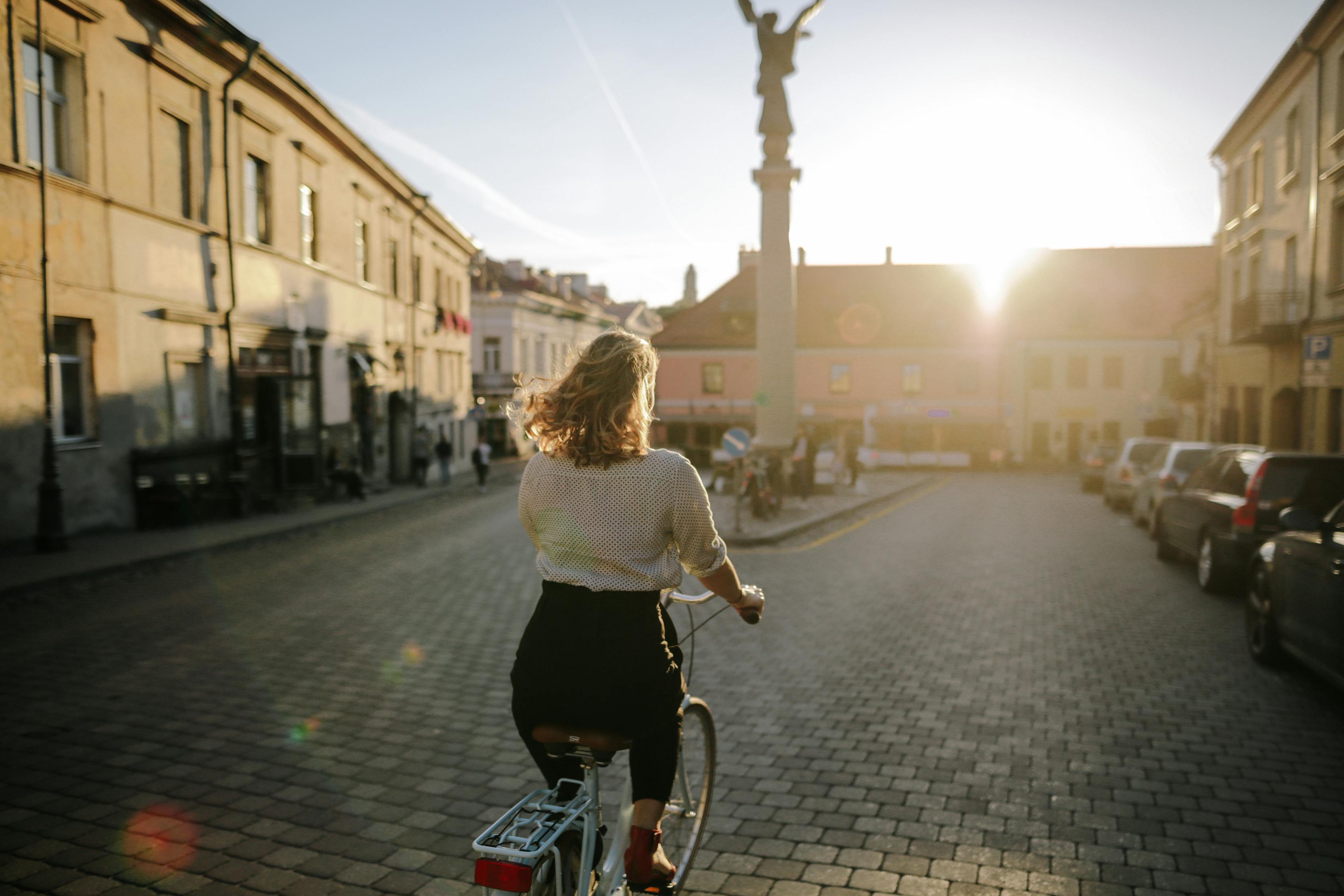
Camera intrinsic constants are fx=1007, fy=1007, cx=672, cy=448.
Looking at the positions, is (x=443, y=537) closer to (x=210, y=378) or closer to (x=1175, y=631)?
(x=210, y=378)

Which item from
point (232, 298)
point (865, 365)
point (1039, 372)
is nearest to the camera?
point (232, 298)

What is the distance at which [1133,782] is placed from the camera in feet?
16.4

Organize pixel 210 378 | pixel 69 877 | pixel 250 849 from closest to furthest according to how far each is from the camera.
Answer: pixel 69 877, pixel 250 849, pixel 210 378

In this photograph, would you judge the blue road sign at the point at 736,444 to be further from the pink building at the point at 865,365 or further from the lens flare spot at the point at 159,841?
the pink building at the point at 865,365

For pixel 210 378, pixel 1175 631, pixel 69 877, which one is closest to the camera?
pixel 69 877

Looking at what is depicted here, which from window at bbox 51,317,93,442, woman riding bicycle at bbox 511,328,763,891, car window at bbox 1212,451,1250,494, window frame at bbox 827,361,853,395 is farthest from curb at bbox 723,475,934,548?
window frame at bbox 827,361,853,395

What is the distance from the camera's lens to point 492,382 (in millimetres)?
58000

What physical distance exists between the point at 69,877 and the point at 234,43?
1816 cm

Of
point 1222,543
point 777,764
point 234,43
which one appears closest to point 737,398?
point 234,43

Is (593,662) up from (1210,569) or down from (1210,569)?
up

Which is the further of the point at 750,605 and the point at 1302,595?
the point at 1302,595

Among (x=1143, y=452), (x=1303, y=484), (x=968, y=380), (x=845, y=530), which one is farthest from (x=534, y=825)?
(x=968, y=380)

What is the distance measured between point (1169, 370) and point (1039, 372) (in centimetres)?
630

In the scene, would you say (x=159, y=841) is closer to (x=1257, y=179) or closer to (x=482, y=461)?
(x=482, y=461)
